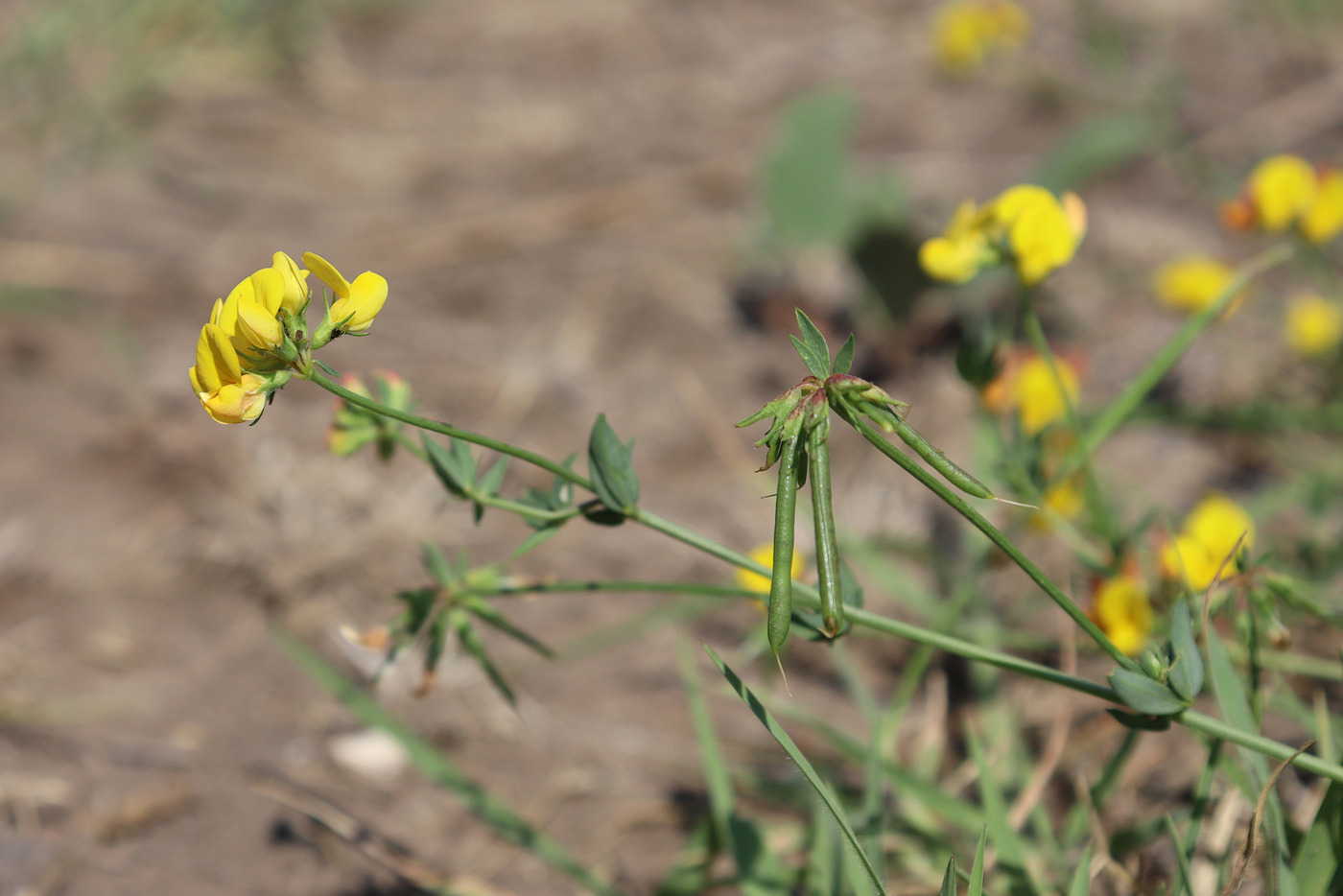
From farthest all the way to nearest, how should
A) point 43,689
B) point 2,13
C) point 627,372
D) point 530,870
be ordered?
point 2,13 → point 627,372 → point 43,689 → point 530,870

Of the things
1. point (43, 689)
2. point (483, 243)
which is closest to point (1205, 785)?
point (43, 689)

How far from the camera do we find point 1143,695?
71 centimetres

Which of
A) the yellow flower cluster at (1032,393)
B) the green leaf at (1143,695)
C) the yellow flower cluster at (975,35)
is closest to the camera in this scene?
the green leaf at (1143,695)

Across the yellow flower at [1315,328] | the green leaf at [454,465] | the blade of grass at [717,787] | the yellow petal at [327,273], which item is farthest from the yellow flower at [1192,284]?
the yellow petal at [327,273]

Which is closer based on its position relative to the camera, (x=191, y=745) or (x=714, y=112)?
(x=191, y=745)

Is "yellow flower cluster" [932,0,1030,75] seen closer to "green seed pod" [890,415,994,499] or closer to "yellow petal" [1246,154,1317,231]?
"yellow petal" [1246,154,1317,231]

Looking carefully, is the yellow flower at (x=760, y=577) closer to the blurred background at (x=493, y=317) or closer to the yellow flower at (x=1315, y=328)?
the blurred background at (x=493, y=317)

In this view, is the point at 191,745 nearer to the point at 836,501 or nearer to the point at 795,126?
the point at 836,501

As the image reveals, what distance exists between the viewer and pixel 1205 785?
0.84 meters

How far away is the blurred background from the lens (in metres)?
1.25

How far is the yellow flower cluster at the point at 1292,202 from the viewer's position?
1.24m

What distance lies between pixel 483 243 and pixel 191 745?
1.49 m

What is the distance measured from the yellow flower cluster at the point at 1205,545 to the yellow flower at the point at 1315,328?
2.55 feet

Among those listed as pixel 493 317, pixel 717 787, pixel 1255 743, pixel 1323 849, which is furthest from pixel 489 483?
pixel 493 317
